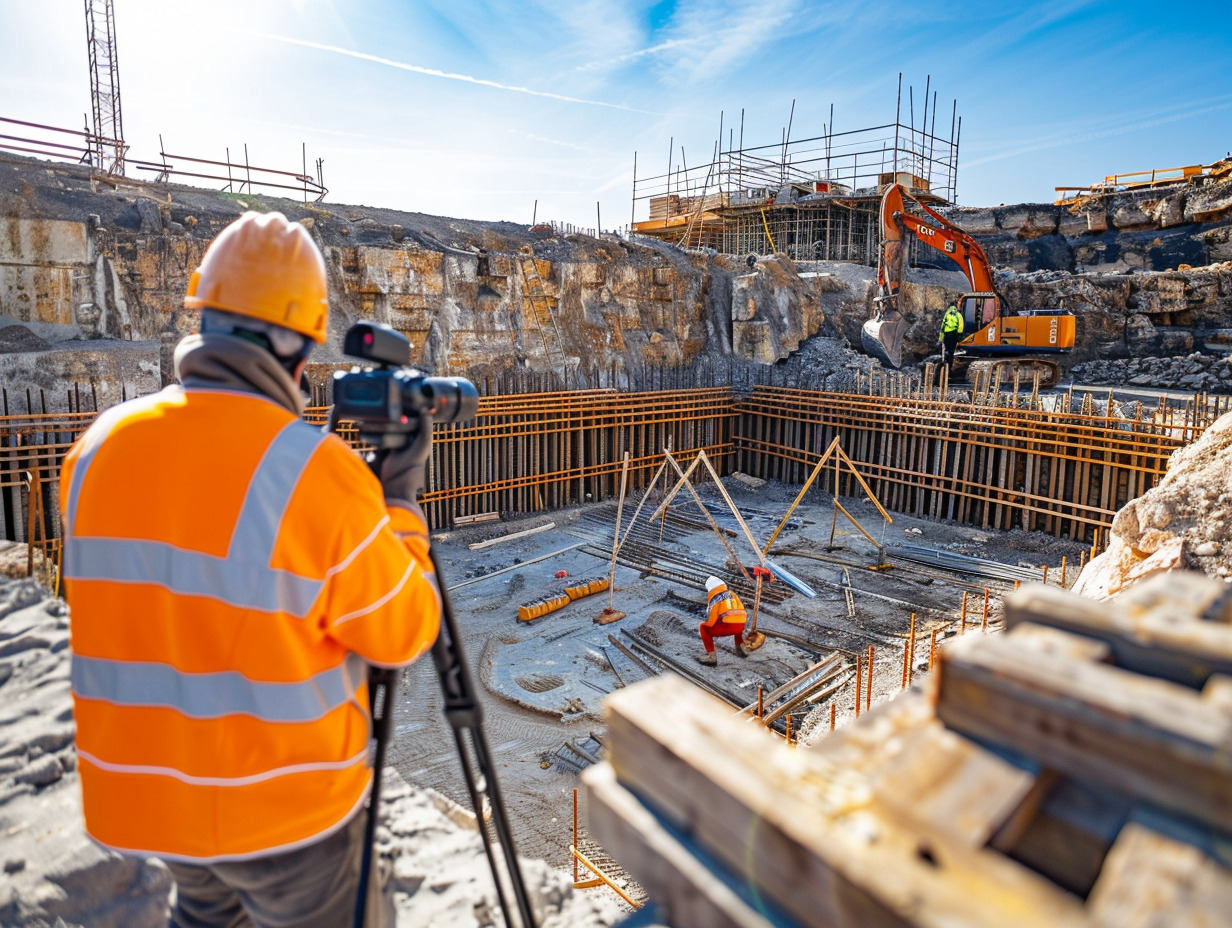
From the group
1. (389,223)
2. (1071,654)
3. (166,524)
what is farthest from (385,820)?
(389,223)

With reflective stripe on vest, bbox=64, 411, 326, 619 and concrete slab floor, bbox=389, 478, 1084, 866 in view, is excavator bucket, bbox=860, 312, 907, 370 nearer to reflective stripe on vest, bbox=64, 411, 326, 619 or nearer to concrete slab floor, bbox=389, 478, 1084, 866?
concrete slab floor, bbox=389, 478, 1084, 866

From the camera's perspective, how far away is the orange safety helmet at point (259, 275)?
156 cm

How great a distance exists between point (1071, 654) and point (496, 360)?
14.4 metres

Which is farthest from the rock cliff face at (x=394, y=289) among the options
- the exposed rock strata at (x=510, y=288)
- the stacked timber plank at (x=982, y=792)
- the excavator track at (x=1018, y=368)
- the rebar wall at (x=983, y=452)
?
the stacked timber plank at (x=982, y=792)

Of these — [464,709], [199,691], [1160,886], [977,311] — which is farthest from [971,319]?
[199,691]

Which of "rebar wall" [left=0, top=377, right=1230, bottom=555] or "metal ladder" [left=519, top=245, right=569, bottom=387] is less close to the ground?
"metal ladder" [left=519, top=245, right=569, bottom=387]

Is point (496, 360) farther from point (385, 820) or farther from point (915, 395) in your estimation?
point (385, 820)

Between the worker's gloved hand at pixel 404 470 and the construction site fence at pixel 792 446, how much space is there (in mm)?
8723

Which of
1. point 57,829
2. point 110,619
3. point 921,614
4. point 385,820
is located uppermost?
point 110,619

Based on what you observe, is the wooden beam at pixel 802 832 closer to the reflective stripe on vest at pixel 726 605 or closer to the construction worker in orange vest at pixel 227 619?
the construction worker in orange vest at pixel 227 619

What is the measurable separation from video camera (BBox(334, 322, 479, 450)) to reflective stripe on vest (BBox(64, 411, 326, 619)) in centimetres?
32

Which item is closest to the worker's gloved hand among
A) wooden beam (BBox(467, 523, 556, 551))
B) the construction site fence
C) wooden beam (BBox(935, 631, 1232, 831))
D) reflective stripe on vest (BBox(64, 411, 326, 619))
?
reflective stripe on vest (BBox(64, 411, 326, 619))

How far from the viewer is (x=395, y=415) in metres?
1.75

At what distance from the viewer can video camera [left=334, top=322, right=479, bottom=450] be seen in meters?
1.75
